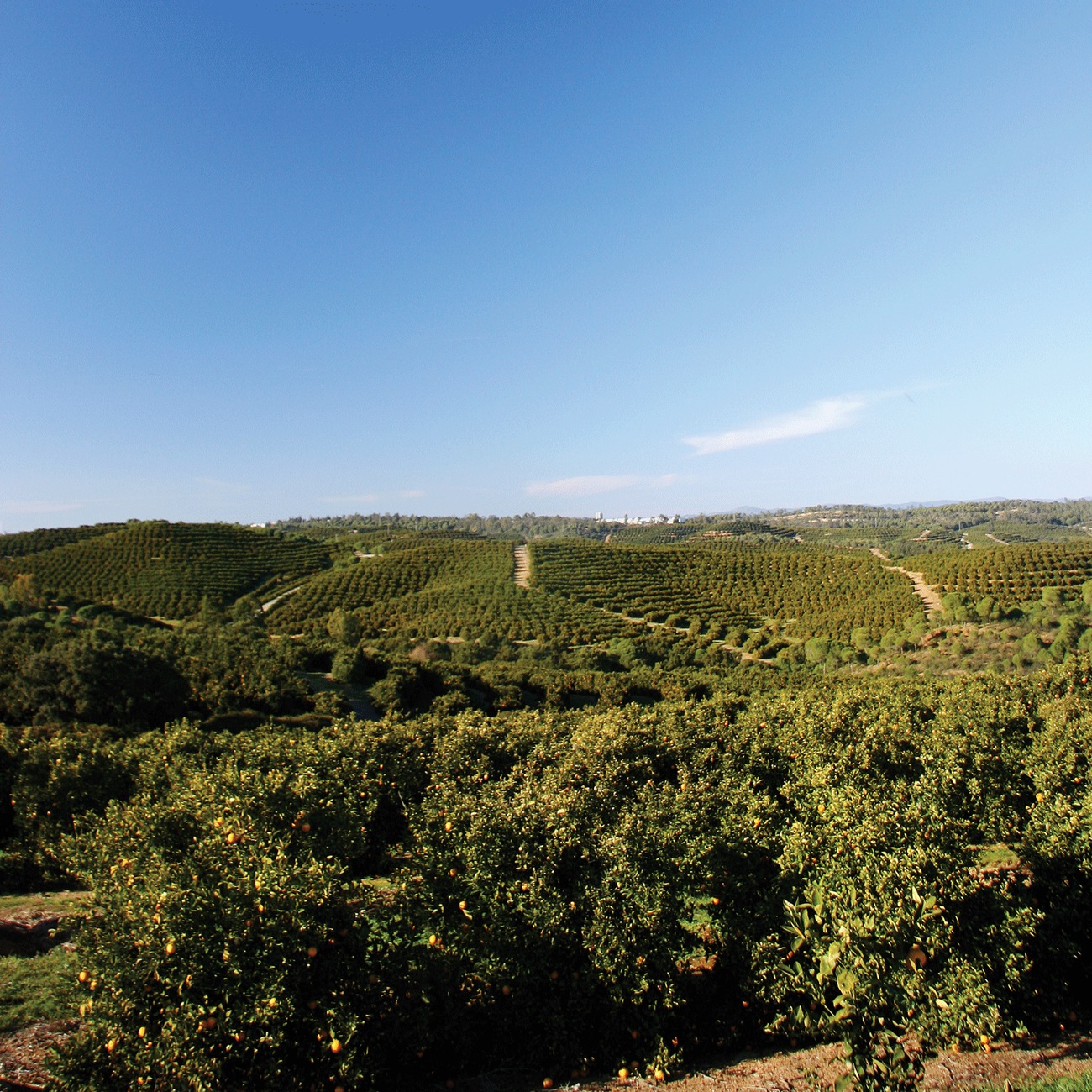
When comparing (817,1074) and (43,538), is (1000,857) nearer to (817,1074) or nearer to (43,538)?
(817,1074)

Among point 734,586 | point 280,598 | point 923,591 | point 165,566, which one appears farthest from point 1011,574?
point 165,566

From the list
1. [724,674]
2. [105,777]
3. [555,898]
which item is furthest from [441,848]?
[724,674]

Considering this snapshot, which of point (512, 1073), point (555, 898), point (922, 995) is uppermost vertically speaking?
point (555, 898)

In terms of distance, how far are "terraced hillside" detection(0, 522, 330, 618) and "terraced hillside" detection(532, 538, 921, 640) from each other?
140ft

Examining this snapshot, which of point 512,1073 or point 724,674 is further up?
point 512,1073

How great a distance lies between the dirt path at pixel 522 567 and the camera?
8931 cm

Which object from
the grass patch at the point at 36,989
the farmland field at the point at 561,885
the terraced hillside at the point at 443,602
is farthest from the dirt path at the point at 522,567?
the grass patch at the point at 36,989

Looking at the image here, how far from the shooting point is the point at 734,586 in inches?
3339

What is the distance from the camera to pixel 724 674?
175ft

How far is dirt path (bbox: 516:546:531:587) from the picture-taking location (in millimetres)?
89312

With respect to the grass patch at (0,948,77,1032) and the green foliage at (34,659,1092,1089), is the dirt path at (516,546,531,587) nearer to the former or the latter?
the green foliage at (34,659,1092,1089)

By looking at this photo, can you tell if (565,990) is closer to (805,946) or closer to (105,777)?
(805,946)

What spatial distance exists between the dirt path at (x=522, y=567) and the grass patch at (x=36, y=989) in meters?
76.5

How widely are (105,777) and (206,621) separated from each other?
53090 millimetres
